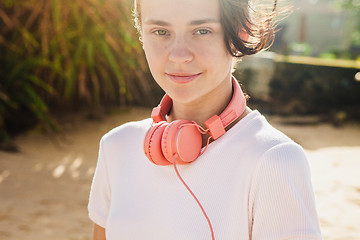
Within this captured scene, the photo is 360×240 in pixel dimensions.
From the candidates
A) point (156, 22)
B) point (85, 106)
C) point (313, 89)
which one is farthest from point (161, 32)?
point (313, 89)

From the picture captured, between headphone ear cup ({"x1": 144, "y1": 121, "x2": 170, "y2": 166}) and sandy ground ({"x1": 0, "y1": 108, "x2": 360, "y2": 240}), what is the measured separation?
2.21 metres

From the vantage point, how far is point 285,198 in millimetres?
1025

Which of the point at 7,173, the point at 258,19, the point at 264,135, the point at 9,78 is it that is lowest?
the point at 7,173

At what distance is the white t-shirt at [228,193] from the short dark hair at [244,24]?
0.63 feet

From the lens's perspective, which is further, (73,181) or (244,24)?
(73,181)

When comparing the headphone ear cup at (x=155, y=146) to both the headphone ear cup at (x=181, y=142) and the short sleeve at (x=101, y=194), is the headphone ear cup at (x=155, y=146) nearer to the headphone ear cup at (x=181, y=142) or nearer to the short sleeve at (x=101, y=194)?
the headphone ear cup at (x=181, y=142)

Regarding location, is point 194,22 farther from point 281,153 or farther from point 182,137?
point 281,153

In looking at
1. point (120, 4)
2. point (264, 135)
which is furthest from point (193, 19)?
point (120, 4)

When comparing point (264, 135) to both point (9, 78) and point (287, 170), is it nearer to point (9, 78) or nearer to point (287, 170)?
point (287, 170)

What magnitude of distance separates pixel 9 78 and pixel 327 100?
536cm

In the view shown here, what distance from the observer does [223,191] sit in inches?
44.3

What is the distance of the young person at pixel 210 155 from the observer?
Result: 1.04 m

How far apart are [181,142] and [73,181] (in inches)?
134

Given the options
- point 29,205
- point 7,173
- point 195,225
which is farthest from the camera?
point 7,173
